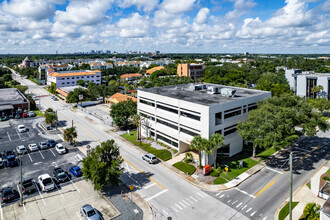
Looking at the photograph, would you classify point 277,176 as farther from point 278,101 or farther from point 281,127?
point 278,101

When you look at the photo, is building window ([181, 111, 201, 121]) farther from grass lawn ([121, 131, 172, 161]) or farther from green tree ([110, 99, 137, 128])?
green tree ([110, 99, 137, 128])

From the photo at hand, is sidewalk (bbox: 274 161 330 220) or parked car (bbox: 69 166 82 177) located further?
parked car (bbox: 69 166 82 177)

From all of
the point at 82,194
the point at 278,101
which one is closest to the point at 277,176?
the point at 278,101

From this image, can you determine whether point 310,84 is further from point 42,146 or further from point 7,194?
point 7,194

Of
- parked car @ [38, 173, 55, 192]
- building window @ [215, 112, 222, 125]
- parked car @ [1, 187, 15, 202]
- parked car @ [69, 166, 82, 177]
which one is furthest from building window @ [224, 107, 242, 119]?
parked car @ [1, 187, 15, 202]

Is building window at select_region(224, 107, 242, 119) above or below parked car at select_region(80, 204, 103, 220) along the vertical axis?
above

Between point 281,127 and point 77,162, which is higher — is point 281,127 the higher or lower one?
the higher one
